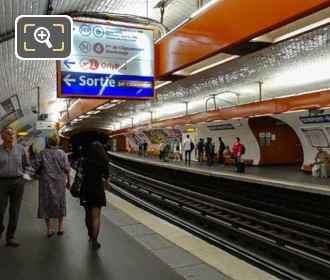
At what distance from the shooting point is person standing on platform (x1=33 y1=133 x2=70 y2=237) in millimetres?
5570

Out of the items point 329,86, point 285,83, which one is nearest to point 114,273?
point 285,83

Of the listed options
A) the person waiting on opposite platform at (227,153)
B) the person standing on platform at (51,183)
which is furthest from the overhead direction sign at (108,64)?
the person waiting on opposite platform at (227,153)

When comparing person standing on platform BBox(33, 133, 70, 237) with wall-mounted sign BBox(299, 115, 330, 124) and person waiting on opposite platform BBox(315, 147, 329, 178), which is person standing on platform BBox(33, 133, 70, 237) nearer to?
wall-mounted sign BBox(299, 115, 330, 124)

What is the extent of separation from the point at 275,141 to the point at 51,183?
1509 cm

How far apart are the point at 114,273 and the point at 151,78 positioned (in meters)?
3.48

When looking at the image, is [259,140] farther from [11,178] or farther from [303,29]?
[11,178]

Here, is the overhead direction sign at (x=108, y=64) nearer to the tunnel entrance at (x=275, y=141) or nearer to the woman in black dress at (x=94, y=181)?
the woman in black dress at (x=94, y=181)

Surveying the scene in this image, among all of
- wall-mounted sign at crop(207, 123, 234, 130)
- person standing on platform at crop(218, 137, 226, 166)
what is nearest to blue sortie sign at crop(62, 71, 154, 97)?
wall-mounted sign at crop(207, 123, 234, 130)

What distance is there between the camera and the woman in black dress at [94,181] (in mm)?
5012

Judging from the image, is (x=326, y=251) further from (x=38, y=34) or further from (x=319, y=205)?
(x=38, y=34)

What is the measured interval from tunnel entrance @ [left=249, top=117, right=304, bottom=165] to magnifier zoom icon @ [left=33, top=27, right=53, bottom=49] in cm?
1347

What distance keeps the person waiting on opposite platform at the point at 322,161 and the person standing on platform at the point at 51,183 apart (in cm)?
1029

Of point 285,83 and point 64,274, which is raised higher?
point 285,83

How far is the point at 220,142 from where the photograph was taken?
1884 centimetres
